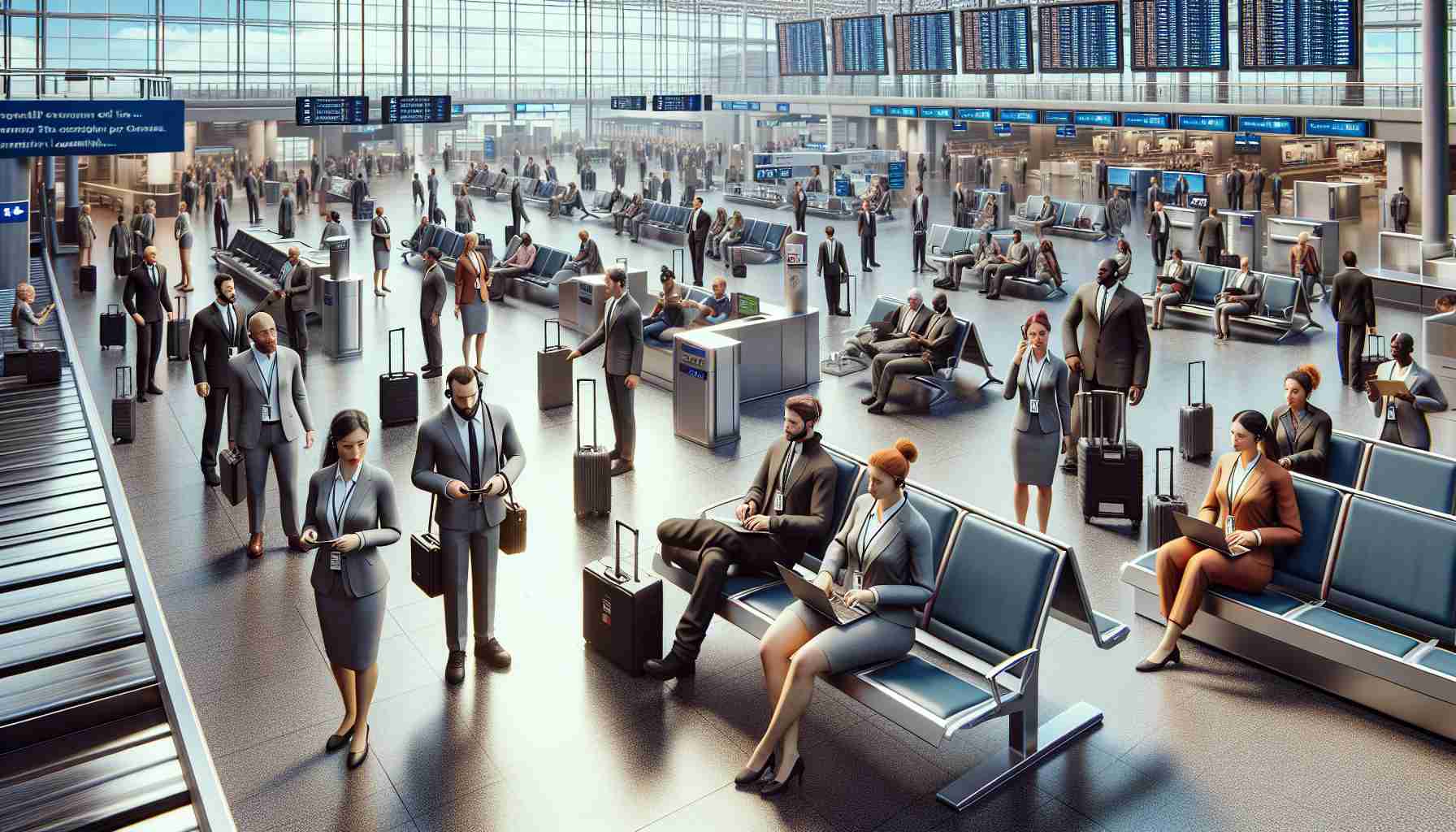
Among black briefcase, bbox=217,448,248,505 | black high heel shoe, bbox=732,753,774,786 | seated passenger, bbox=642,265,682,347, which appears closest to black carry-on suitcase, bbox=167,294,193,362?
seated passenger, bbox=642,265,682,347

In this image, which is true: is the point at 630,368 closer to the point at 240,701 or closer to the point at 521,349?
the point at 240,701

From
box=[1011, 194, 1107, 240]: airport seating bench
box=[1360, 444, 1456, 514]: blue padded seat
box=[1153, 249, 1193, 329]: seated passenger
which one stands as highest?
box=[1011, 194, 1107, 240]: airport seating bench

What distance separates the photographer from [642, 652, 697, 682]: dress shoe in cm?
669

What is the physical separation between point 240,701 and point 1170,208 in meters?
24.4

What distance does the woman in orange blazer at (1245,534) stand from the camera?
6672 mm

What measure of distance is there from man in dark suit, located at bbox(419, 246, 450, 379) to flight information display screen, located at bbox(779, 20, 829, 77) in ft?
92.4

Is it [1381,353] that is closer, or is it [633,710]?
[633,710]

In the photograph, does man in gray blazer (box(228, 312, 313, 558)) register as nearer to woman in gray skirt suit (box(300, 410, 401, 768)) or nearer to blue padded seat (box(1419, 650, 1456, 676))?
woman in gray skirt suit (box(300, 410, 401, 768))

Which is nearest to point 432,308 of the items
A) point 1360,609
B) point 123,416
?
point 123,416

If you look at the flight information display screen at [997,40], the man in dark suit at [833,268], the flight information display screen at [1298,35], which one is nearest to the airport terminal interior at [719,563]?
the man in dark suit at [833,268]

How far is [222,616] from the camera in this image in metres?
7.71

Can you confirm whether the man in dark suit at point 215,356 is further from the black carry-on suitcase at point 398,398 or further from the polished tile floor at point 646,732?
the black carry-on suitcase at point 398,398

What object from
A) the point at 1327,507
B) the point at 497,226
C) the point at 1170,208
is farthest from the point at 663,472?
the point at 497,226

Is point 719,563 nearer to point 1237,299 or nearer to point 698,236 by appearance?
point 1237,299
